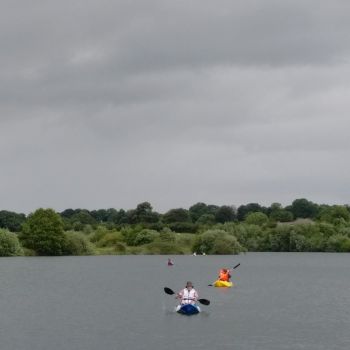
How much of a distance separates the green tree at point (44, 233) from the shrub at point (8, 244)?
355 centimetres

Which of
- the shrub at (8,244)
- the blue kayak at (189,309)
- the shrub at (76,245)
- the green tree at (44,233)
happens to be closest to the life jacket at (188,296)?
the blue kayak at (189,309)

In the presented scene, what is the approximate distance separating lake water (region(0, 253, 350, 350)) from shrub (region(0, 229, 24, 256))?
39.0 meters

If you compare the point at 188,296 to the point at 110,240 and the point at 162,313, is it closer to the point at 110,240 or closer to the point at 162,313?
the point at 162,313

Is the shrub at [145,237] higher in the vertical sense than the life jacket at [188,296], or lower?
higher

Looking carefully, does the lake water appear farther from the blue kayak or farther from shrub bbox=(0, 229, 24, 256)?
shrub bbox=(0, 229, 24, 256)

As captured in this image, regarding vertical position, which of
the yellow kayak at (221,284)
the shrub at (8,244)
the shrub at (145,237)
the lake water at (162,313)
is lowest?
the lake water at (162,313)

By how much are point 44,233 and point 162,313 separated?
284 ft

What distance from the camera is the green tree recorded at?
13938 cm

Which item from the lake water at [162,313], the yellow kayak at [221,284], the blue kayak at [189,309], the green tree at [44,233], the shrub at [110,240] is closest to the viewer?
the lake water at [162,313]

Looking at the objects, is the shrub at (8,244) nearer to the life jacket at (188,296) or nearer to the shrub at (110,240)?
the shrub at (110,240)

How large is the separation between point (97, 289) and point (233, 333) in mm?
32537

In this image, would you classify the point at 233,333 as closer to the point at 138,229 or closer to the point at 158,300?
the point at 158,300

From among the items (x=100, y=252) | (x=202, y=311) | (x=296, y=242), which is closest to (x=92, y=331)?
(x=202, y=311)

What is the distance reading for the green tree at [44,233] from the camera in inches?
5487
